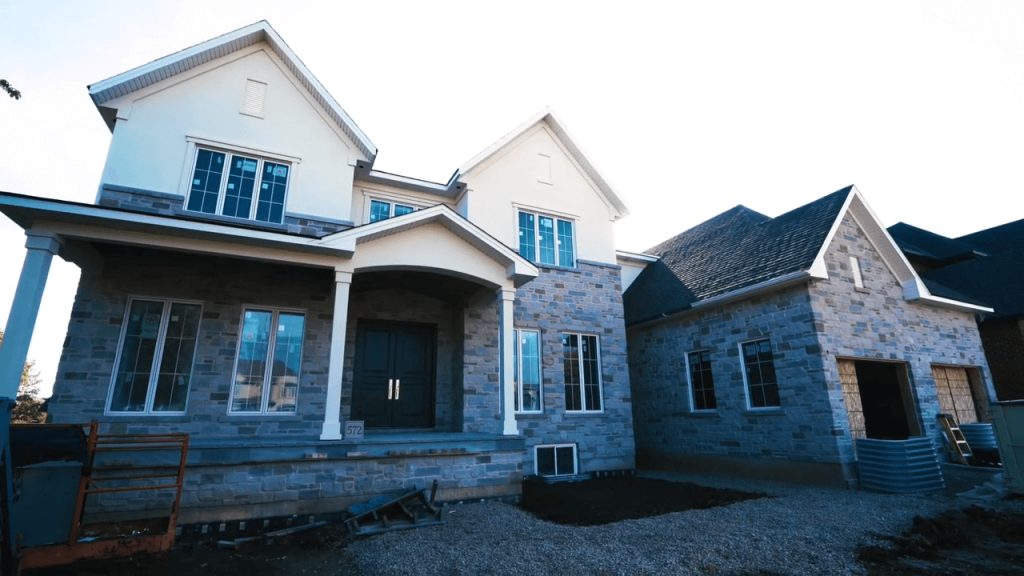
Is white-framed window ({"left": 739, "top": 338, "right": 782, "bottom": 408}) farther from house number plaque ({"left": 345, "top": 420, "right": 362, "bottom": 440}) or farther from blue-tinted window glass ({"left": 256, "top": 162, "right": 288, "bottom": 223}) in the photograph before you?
blue-tinted window glass ({"left": 256, "top": 162, "right": 288, "bottom": 223})

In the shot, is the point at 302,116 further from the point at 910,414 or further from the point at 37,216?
the point at 910,414

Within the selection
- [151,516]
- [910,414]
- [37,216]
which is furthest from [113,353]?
[910,414]

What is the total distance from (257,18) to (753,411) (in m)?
13.0

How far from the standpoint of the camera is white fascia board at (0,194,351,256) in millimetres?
6254

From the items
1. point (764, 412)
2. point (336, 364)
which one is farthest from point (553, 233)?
point (336, 364)

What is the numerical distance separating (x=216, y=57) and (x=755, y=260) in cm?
1238

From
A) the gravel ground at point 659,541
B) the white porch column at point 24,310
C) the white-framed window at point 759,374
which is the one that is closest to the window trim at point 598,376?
the white-framed window at point 759,374

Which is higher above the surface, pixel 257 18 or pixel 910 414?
pixel 257 18

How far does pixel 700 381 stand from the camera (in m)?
11.9

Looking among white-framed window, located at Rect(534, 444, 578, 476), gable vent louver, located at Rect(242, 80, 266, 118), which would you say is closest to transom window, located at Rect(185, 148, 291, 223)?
gable vent louver, located at Rect(242, 80, 266, 118)

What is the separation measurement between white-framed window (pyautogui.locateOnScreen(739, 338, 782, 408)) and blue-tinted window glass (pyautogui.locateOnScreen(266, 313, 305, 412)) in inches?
368

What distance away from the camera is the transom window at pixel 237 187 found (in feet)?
28.8

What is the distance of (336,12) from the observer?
28.3 feet

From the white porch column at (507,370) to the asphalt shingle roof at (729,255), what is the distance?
17.7 ft
